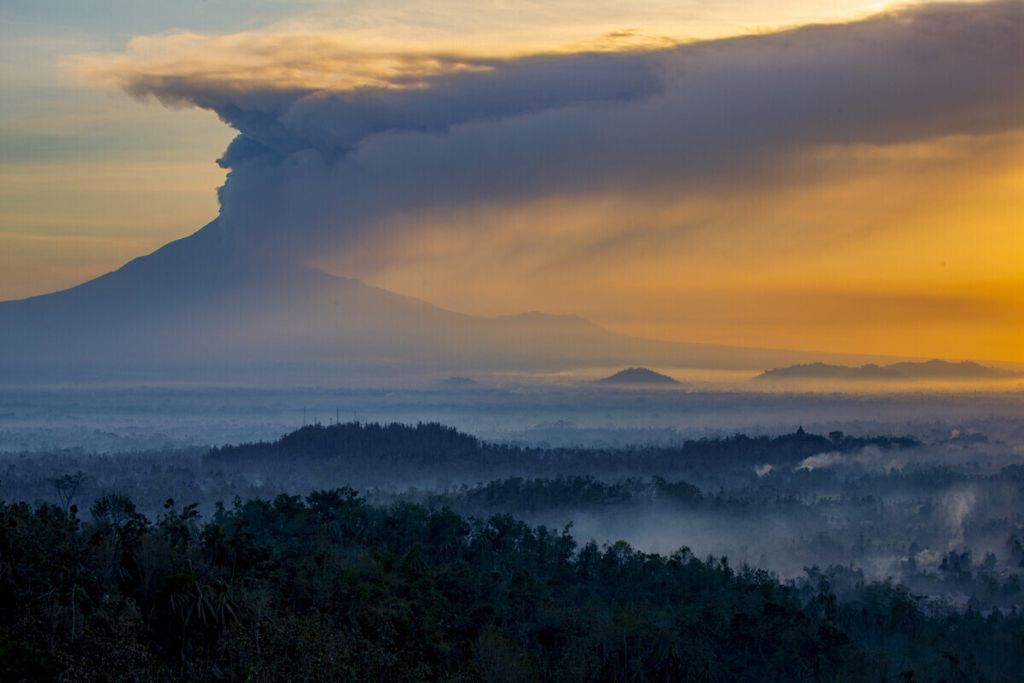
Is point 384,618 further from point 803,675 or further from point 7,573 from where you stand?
point 803,675

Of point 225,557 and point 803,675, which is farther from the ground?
point 225,557

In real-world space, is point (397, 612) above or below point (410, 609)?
above

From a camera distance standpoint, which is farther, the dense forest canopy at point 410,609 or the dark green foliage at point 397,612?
the dense forest canopy at point 410,609

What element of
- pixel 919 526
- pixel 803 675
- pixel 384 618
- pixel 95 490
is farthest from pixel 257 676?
pixel 919 526

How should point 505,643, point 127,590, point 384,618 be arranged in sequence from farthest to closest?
point 505,643
point 384,618
point 127,590

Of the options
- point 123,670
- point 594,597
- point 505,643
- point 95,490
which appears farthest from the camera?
point 95,490

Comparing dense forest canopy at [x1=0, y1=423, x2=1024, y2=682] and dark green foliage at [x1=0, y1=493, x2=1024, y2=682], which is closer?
dark green foliage at [x1=0, y1=493, x2=1024, y2=682]

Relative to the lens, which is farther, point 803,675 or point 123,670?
point 803,675

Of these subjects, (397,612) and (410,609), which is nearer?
(397,612)
